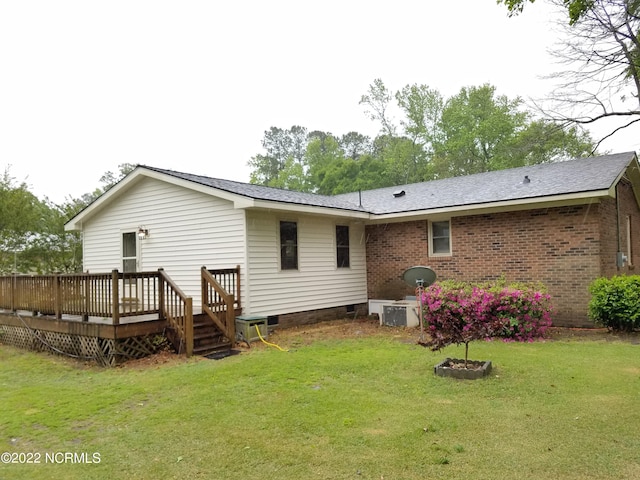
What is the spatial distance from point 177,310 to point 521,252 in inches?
313

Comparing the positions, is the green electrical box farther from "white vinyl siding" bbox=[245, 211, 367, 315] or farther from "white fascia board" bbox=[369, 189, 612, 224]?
"white fascia board" bbox=[369, 189, 612, 224]

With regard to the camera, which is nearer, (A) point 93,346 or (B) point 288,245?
(A) point 93,346

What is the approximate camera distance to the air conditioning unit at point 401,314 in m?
10.2

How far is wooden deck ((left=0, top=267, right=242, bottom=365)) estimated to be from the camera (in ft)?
23.5

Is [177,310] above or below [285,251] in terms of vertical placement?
below

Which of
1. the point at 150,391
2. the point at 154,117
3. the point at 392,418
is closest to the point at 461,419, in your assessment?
the point at 392,418

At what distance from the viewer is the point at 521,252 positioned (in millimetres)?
10023

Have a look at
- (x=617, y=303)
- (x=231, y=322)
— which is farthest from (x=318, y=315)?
(x=617, y=303)

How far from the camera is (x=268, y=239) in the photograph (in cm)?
965

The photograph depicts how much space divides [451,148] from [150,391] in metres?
32.2

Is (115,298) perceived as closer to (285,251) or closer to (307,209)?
(285,251)

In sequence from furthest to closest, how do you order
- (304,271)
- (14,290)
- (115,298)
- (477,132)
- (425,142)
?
(425,142)
(477,132)
(304,271)
(14,290)
(115,298)

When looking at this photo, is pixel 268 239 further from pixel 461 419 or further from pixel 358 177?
pixel 358 177

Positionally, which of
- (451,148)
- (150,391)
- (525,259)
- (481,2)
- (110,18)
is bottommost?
(150,391)
